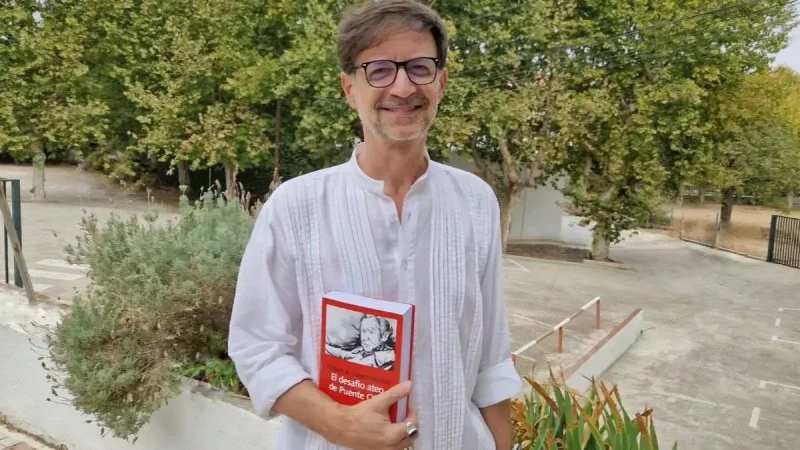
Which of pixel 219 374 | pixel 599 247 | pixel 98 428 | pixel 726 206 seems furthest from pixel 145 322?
pixel 726 206

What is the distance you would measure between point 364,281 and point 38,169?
820 inches

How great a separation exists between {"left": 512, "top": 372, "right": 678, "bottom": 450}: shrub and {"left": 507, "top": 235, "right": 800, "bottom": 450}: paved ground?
11.4ft

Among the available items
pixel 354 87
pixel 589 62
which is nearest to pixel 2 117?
pixel 589 62

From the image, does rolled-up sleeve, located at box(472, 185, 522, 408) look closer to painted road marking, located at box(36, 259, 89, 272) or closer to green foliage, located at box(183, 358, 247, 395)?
green foliage, located at box(183, 358, 247, 395)

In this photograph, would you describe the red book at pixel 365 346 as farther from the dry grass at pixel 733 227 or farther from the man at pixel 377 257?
the dry grass at pixel 733 227

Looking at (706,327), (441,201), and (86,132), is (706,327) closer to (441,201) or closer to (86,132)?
(441,201)

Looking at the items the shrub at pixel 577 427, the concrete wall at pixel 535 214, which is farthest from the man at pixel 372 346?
the concrete wall at pixel 535 214

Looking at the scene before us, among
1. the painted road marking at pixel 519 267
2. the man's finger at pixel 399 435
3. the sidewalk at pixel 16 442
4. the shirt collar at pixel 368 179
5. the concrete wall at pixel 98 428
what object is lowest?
the painted road marking at pixel 519 267

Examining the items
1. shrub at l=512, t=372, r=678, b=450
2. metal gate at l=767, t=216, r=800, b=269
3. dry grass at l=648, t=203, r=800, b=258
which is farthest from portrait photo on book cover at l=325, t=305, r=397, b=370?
dry grass at l=648, t=203, r=800, b=258

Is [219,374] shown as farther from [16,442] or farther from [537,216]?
[537,216]

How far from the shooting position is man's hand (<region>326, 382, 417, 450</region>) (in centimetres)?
107

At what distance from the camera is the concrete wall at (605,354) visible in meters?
7.13

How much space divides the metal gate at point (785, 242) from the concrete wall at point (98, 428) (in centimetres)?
2170

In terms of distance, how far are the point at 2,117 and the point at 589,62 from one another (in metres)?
16.1
